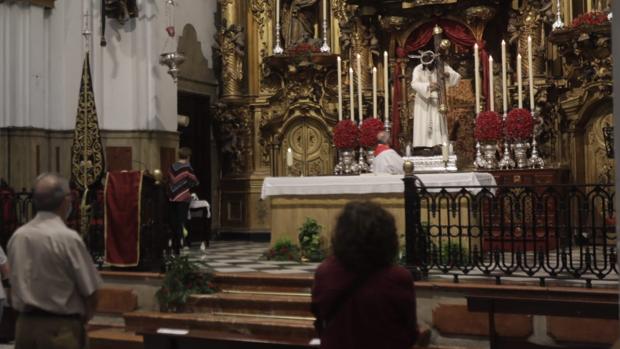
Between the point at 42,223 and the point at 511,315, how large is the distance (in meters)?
4.68

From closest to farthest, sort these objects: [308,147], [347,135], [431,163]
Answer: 1. [431,163]
2. [347,135]
3. [308,147]

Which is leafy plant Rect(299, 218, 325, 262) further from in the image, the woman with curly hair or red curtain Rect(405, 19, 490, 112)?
the woman with curly hair

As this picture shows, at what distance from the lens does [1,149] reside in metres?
12.0

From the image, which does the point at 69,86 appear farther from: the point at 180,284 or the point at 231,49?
the point at 180,284

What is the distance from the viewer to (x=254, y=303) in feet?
27.1

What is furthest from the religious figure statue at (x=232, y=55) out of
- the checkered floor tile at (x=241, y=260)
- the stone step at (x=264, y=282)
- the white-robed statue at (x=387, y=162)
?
the stone step at (x=264, y=282)

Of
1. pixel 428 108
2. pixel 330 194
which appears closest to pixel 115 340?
pixel 330 194

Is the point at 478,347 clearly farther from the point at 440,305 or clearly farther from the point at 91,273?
the point at 91,273

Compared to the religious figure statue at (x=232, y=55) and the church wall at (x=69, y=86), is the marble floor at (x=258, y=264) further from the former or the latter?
the religious figure statue at (x=232, y=55)

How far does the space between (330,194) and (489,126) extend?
3.02 m

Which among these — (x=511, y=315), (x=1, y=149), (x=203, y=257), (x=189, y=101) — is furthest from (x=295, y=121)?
(x=511, y=315)

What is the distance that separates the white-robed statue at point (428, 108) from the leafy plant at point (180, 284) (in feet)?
16.8

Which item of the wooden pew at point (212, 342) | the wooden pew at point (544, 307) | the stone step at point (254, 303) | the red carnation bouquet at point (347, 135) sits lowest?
the wooden pew at point (212, 342)

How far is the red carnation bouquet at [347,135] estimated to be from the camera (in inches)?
517
